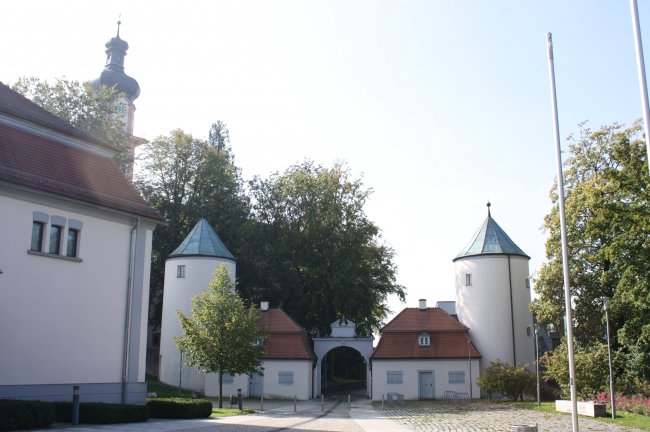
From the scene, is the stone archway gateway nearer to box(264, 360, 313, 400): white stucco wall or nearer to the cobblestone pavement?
box(264, 360, 313, 400): white stucco wall

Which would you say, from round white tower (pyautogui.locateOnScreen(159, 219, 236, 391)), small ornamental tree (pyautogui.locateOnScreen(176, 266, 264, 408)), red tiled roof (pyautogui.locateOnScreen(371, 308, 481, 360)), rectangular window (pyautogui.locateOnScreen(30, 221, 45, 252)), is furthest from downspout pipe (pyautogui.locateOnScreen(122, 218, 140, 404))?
red tiled roof (pyautogui.locateOnScreen(371, 308, 481, 360))

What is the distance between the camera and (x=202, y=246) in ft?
147

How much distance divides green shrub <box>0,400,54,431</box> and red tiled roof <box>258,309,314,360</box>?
2607 centimetres

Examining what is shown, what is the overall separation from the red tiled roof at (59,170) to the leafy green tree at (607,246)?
2210 centimetres

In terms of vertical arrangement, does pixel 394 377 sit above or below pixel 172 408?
above

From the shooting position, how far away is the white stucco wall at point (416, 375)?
42.3 metres

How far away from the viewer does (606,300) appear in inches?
1072

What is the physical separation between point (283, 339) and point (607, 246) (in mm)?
21268

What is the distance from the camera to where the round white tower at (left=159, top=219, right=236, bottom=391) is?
4328 cm

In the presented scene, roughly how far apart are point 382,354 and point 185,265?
14.5 m

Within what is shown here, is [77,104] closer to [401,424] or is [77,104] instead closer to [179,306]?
[179,306]

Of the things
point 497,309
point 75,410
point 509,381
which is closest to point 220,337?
point 75,410

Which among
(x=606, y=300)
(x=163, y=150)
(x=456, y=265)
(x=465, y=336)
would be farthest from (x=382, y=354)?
(x=163, y=150)

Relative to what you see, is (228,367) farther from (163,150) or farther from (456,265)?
(163,150)
